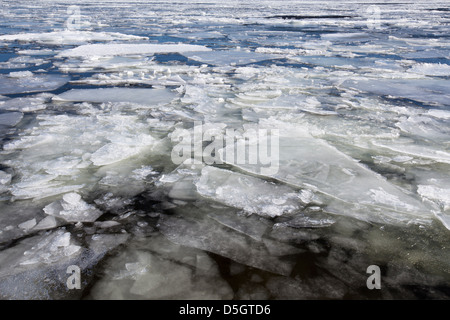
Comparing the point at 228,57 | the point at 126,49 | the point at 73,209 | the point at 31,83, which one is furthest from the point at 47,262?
the point at 126,49

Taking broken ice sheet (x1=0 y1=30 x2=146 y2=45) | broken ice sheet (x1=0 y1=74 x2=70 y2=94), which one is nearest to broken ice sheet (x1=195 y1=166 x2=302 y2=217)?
broken ice sheet (x1=0 y1=74 x2=70 y2=94)

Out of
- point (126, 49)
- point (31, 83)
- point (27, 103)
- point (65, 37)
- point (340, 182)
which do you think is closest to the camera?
point (340, 182)

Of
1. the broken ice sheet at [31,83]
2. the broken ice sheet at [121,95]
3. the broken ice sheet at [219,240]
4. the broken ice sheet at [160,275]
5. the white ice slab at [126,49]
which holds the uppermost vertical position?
the white ice slab at [126,49]

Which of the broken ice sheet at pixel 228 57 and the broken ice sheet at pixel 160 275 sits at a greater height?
the broken ice sheet at pixel 228 57

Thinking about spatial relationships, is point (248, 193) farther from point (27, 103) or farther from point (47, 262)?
point (27, 103)

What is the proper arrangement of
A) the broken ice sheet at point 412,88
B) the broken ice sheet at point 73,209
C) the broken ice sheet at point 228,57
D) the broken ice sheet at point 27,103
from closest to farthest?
the broken ice sheet at point 73,209 → the broken ice sheet at point 27,103 → the broken ice sheet at point 412,88 → the broken ice sheet at point 228,57

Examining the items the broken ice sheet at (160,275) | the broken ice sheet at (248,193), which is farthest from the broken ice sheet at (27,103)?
the broken ice sheet at (160,275)

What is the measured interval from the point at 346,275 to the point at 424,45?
8.70 m

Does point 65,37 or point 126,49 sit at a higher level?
point 65,37

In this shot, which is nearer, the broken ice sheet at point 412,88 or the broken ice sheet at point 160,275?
the broken ice sheet at point 160,275

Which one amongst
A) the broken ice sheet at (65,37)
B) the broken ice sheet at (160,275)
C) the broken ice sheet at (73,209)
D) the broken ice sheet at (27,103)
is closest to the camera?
the broken ice sheet at (160,275)

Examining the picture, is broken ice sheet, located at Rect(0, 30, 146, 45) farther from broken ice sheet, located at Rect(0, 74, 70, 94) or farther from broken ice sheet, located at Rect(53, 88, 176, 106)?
broken ice sheet, located at Rect(53, 88, 176, 106)

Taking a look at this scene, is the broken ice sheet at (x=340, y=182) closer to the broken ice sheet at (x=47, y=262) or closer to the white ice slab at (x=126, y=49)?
the broken ice sheet at (x=47, y=262)
